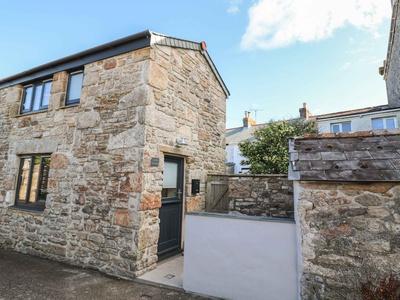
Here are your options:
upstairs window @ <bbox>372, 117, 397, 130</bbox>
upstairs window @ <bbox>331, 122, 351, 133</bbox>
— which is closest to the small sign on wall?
upstairs window @ <bbox>331, 122, 351, 133</bbox>

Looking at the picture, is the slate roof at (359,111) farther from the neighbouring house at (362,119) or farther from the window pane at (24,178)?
the window pane at (24,178)

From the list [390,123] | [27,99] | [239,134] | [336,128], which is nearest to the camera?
[27,99]

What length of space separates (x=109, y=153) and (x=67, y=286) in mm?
2515

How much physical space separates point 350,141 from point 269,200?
274 centimetres

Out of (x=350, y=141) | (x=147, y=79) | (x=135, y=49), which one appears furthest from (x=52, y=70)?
(x=350, y=141)

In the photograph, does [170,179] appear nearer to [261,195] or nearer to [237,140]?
[261,195]

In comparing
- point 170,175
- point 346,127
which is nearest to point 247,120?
point 346,127

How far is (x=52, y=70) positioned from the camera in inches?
241

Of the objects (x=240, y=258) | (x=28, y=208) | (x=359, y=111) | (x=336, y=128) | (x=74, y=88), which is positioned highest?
(x=359, y=111)

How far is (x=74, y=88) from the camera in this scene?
5.84 meters

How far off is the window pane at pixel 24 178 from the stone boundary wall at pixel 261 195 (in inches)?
226

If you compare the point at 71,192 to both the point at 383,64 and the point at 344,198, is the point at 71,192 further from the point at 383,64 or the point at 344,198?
the point at 383,64

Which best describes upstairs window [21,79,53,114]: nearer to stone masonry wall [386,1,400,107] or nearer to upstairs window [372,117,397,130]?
stone masonry wall [386,1,400,107]

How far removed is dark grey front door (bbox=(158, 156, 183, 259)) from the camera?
16.5 feet
